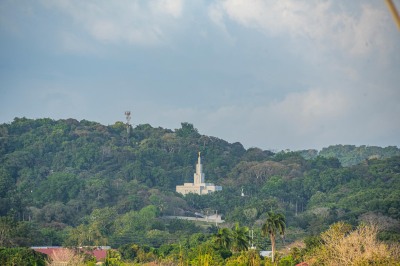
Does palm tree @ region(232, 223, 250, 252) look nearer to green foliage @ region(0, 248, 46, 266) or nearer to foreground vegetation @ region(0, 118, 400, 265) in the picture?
foreground vegetation @ region(0, 118, 400, 265)

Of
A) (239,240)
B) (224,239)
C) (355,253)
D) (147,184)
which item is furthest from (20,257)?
(147,184)

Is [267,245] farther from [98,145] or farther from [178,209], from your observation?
[98,145]

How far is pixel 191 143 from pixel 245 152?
1106 centimetres

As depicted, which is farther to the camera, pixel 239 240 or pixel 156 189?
pixel 156 189

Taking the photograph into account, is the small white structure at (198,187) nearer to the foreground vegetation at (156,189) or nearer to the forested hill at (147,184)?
the forested hill at (147,184)

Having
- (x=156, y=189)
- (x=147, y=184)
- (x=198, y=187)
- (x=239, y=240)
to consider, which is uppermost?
(x=147, y=184)

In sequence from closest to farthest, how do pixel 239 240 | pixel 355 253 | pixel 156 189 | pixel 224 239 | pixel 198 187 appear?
pixel 355 253 < pixel 239 240 < pixel 224 239 < pixel 156 189 < pixel 198 187

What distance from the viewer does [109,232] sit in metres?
113

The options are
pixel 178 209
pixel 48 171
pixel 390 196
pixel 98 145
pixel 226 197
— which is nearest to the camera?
pixel 390 196

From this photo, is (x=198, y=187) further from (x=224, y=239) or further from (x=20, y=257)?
(x=20, y=257)

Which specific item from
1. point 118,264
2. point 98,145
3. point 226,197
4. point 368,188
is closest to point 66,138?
point 98,145

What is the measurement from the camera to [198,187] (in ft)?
516

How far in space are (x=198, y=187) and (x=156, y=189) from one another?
26.6 ft

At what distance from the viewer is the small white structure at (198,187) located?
15688 centimetres
